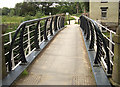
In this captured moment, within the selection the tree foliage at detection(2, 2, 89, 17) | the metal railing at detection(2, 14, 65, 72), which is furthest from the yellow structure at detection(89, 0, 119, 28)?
the tree foliage at detection(2, 2, 89, 17)

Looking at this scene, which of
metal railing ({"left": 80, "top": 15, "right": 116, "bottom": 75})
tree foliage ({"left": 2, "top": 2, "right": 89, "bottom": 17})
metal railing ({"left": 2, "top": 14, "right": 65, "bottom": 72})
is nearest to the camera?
metal railing ({"left": 80, "top": 15, "right": 116, "bottom": 75})

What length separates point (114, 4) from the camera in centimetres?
3697

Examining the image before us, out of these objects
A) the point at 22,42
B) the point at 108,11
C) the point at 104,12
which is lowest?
the point at 22,42

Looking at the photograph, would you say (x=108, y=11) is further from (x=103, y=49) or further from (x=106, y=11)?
(x=103, y=49)

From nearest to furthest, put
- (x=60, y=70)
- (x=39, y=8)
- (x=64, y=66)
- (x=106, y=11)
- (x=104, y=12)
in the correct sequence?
1. (x=60, y=70)
2. (x=64, y=66)
3. (x=106, y=11)
4. (x=104, y=12)
5. (x=39, y=8)

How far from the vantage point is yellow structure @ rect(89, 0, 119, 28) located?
37.0 metres

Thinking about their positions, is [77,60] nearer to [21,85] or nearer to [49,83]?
[49,83]

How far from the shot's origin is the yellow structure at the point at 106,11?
37.0 metres

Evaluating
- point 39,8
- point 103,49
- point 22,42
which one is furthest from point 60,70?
point 39,8

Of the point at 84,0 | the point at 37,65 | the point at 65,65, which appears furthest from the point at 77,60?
the point at 84,0

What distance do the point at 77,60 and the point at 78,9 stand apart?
79037 millimetres

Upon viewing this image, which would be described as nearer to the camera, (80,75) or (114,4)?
(80,75)

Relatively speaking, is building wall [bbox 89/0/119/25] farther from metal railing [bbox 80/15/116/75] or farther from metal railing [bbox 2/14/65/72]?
metal railing [bbox 80/15/116/75]

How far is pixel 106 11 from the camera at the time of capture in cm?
3709
